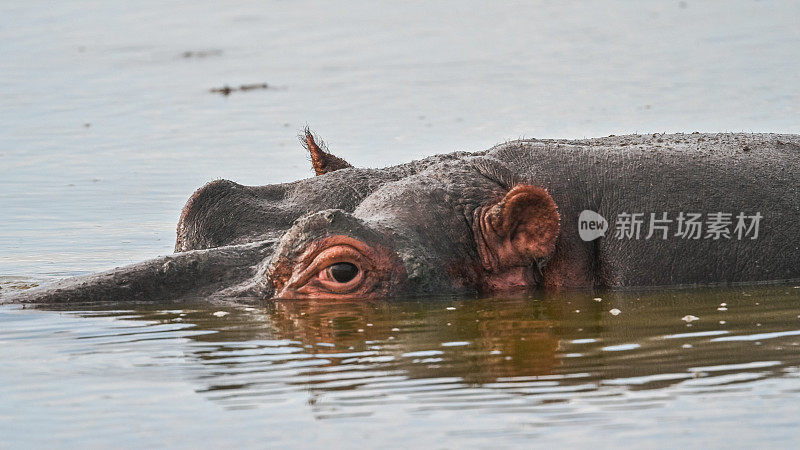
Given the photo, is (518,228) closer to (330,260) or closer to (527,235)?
(527,235)

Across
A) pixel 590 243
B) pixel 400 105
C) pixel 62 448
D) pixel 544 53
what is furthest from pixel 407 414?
pixel 544 53

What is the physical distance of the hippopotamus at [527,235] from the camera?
8750 mm

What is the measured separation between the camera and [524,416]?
20.0 feet

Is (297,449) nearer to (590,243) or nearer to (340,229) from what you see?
(340,229)

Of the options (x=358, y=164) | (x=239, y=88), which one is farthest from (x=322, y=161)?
(x=239, y=88)

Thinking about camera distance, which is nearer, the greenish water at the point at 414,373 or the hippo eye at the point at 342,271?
the greenish water at the point at 414,373

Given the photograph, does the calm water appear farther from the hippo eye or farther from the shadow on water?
the hippo eye

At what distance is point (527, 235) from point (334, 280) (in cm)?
124

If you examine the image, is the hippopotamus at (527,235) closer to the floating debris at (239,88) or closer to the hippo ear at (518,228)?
the hippo ear at (518,228)

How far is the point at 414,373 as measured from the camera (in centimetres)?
703

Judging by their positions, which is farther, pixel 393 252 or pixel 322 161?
pixel 322 161

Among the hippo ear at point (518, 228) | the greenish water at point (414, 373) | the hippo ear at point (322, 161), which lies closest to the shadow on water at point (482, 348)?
the greenish water at point (414, 373)

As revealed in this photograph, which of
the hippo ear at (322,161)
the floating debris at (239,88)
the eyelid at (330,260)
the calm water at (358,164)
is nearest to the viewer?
the calm water at (358,164)

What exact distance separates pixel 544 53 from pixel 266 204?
13783mm
